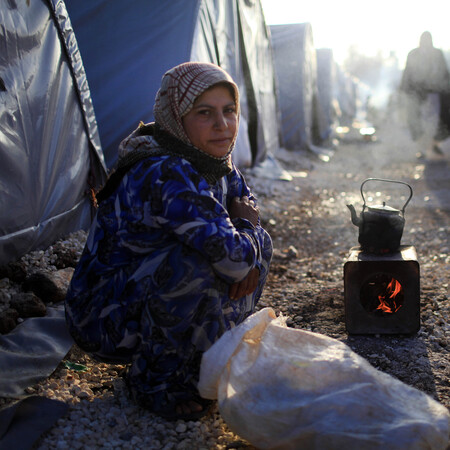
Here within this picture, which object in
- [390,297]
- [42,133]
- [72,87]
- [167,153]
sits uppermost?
[167,153]

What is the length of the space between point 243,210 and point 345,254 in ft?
8.00

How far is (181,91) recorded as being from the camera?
6.60 ft

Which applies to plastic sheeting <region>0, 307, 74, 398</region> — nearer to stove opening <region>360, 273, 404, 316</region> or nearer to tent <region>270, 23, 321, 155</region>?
stove opening <region>360, 273, 404, 316</region>

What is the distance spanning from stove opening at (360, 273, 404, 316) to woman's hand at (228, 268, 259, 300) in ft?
3.04

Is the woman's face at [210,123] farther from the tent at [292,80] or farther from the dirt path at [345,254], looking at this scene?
the tent at [292,80]

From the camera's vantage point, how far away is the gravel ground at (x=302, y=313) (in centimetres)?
185

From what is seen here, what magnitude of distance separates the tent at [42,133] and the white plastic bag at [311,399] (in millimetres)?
1597

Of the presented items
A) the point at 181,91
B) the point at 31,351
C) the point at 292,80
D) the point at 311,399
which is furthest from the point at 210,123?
the point at 292,80

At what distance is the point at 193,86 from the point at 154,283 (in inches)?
28.6

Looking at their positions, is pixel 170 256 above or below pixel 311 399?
above

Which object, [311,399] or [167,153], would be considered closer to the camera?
[311,399]

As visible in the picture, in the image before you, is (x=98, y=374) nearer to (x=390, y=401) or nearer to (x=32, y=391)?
(x=32, y=391)

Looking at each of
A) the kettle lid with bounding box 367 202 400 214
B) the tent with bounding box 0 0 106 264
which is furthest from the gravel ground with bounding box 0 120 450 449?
the kettle lid with bounding box 367 202 400 214

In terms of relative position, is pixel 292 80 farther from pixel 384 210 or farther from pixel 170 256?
pixel 170 256
